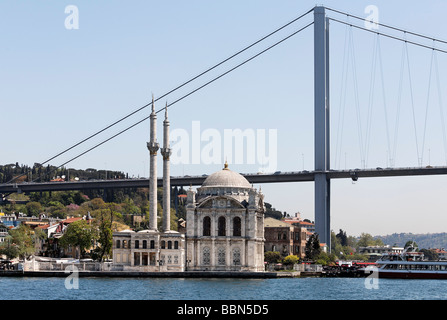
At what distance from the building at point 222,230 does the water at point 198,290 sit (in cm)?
761

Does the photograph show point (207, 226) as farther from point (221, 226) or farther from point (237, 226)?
point (237, 226)

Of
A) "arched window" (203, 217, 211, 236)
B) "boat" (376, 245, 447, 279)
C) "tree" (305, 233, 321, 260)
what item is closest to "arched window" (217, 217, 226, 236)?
"arched window" (203, 217, 211, 236)

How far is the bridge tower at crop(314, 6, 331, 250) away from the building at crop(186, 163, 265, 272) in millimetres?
26088

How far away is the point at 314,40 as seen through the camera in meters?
99.8

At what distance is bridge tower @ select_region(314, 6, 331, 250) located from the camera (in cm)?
9869

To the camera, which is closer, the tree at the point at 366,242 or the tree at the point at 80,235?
the tree at the point at 80,235

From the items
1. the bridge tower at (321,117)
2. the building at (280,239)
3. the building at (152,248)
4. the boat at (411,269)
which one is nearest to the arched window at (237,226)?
the building at (152,248)

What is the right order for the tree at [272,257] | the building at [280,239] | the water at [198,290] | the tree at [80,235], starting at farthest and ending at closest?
the building at [280,239], the tree at [272,257], the tree at [80,235], the water at [198,290]

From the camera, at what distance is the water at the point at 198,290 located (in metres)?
47.0

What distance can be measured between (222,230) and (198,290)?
70.8 feet

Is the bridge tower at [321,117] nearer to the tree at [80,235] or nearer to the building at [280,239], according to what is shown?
the building at [280,239]
